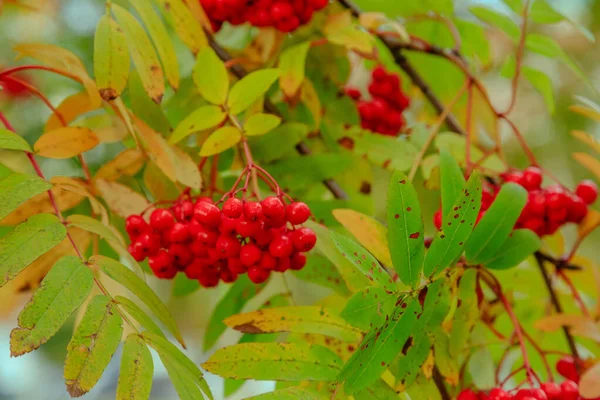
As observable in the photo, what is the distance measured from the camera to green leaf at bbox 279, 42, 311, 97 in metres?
1.04

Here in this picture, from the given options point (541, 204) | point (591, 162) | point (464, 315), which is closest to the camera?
point (464, 315)

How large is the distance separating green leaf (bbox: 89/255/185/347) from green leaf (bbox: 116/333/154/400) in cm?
6

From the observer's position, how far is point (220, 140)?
0.90m

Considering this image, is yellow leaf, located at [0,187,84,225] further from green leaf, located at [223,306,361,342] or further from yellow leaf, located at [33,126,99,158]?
green leaf, located at [223,306,361,342]

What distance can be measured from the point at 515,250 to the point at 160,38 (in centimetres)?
56

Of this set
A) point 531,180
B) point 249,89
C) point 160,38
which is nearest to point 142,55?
point 160,38

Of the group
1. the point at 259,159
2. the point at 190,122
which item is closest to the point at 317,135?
the point at 259,159

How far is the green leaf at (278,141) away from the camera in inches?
41.9

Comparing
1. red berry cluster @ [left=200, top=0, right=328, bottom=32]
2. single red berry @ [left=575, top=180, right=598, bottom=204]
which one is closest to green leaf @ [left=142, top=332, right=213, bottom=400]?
red berry cluster @ [left=200, top=0, right=328, bottom=32]

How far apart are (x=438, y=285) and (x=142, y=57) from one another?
0.48 metres

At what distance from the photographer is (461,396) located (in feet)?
2.77

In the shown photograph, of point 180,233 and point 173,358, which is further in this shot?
point 180,233

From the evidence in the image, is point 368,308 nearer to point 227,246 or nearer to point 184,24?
point 227,246

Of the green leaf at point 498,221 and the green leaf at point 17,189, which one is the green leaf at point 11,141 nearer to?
the green leaf at point 17,189
